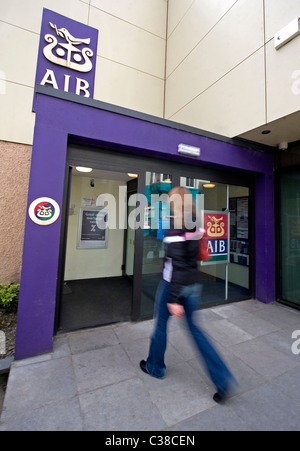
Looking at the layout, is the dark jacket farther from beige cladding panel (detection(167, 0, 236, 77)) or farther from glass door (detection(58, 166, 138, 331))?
beige cladding panel (detection(167, 0, 236, 77))

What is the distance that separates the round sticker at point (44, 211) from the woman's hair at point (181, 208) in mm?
1481

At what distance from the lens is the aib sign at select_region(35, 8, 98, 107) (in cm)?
446

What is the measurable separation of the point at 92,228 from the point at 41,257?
126 inches

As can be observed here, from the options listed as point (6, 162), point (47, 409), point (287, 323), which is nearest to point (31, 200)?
point (47, 409)

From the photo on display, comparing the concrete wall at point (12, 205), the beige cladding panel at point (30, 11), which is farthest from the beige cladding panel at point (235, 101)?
the concrete wall at point (12, 205)

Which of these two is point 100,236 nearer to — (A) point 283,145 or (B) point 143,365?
(B) point 143,365

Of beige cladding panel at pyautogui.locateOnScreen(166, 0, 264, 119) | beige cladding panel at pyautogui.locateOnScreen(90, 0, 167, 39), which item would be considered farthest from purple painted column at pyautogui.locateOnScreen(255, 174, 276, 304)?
beige cladding panel at pyautogui.locateOnScreen(90, 0, 167, 39)

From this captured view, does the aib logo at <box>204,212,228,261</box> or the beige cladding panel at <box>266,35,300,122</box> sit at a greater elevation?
the beige cladding panel at <box>266,35,300,122</box>

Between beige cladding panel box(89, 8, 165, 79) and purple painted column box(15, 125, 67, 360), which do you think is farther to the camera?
beige cladding panel box(89, 8, 165, 79)

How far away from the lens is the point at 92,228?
223 inches

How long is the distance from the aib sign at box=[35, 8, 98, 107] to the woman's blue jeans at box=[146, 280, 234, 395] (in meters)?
4.96

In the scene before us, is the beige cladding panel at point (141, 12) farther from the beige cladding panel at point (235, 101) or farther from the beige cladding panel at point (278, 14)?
the beige cladding panel at point (278, 14)

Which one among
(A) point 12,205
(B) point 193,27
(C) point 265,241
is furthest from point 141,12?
(C) point 265,241

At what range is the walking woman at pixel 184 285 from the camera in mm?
1782
